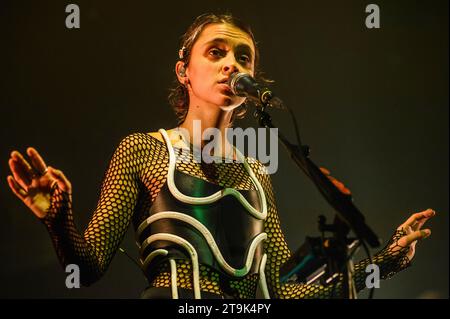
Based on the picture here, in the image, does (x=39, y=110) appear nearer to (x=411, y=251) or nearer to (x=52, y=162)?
(x=52, y=162)

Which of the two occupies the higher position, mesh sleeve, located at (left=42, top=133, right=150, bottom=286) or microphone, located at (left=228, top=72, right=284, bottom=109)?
microphone, located at (left=228, top=72, right=284, bottom=109)

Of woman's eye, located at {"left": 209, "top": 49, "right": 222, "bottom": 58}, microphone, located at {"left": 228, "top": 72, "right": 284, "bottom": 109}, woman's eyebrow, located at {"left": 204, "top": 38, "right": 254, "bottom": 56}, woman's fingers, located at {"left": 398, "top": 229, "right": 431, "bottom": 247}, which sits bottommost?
woman's fingers, located at {"left": 398, "top": 229, "right": 431, "bottom": 247}

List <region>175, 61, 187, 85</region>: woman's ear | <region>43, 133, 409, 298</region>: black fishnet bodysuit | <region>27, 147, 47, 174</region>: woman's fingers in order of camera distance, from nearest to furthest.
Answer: <region>27, 147, 47, 174</region>: woman's fingers → <region>43, 133, 409, 298</region>: black fishnet bodysuit → <region>175, 61, 187, 85</region>: woman's ear

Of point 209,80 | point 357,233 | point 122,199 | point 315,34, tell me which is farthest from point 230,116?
point 315,34

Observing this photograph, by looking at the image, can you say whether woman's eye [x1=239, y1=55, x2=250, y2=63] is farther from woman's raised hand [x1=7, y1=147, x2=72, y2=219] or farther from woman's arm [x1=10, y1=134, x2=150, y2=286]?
woman's raised hand [x1=7, y1=147, x2=72, y2=219]

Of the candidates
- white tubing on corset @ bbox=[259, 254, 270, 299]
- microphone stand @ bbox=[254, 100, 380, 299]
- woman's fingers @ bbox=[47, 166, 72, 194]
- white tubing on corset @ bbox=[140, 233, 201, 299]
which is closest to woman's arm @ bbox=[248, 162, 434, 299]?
white tubing on corset @ bbox=[259, 254, 270, 299]

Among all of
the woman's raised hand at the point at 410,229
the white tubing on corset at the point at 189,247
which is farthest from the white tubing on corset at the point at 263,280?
the woman's raised hand at the point at 410,229

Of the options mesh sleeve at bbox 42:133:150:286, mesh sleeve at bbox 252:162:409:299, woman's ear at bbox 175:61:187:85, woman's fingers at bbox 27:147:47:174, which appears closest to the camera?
woman's fingers at bbox 27:147:47:174

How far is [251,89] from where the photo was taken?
5.35 feet

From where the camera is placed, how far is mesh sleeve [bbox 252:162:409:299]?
1753 millimetres

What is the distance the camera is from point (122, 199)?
68.2 inches

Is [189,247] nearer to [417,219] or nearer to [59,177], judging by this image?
[59,177]

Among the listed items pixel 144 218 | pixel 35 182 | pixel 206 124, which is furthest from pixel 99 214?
pixel 206 124

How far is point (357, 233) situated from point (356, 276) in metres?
0.54
